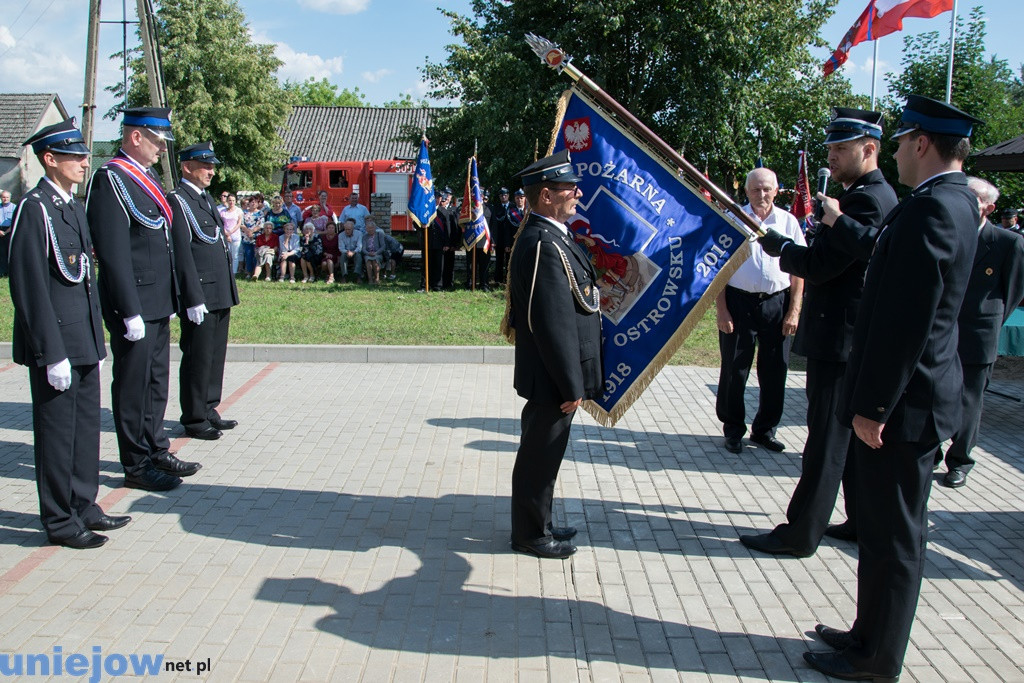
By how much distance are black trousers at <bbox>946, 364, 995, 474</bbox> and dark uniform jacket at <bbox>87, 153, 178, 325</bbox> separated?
5.44 metres

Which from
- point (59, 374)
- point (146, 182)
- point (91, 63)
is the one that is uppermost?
point (91, 63)

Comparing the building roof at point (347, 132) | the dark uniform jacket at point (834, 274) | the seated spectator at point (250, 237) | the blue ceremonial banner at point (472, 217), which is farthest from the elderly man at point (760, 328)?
the building roof at point (347, 132)

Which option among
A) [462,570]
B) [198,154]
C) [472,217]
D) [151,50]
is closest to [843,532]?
[462,570]

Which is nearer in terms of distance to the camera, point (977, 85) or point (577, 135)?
point (577, 135)

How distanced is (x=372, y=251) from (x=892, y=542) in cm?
1418

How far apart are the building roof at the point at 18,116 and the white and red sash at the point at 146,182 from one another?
38637 millimetres

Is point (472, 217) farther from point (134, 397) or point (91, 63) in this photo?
point (134, 397)

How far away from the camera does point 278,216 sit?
16.7m

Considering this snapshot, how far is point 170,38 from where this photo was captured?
3397cm

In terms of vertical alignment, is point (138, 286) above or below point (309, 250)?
below

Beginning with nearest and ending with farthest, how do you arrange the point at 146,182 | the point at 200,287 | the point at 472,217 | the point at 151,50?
the point at 146,182
the point at 200,287
the point at 472,217
the point at 151,50

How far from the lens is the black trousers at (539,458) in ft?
13.3

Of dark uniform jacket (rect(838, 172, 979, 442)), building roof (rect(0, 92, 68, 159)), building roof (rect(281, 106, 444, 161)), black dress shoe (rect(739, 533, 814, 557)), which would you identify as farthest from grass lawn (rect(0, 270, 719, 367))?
building roof (rect(281, 106, 444, 161))

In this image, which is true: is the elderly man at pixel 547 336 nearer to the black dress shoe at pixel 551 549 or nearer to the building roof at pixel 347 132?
the black dress shoe at pixel 551 549
